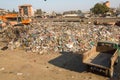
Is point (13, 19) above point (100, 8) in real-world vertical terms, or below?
below

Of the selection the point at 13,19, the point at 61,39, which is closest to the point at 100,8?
→ the point at 13,19

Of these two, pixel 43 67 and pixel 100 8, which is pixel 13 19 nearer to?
pixel 43 67

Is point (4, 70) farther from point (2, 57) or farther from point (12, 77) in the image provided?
point (2, 57)

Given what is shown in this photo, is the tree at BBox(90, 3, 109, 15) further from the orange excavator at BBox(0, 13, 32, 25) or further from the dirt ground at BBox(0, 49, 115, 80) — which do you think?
the dirt ground at BBox(0, 49, 115, 80)

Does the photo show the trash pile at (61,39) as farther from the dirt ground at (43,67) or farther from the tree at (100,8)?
the tree at (100,8)

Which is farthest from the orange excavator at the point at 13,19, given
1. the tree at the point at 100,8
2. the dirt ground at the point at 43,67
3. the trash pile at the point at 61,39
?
the tree at the point at 100,8

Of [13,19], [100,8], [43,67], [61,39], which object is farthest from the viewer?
[100,8]

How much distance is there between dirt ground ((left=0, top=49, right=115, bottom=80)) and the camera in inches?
312

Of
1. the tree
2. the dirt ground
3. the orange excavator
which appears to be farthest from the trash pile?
the tree

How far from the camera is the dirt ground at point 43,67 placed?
26.0ft

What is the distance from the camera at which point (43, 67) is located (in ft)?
29.8

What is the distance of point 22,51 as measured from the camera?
40.1ft

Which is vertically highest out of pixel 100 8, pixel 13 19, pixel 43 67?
pixel 100 8

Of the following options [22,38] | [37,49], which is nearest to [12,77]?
[37,49]
